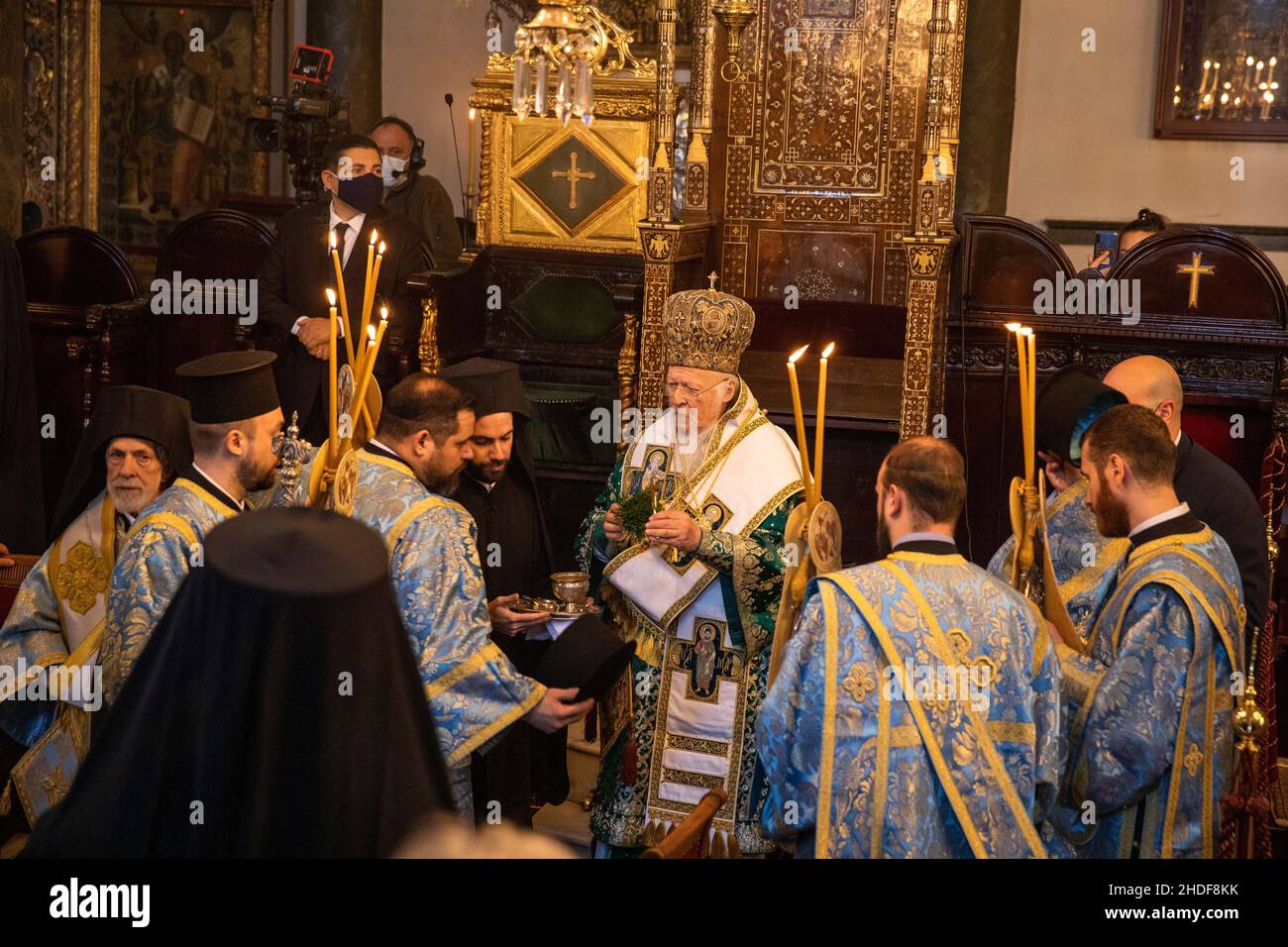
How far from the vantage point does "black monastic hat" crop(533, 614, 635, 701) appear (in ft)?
12.4

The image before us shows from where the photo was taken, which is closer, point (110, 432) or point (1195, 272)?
point (110, 432)

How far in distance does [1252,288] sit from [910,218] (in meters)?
2.03

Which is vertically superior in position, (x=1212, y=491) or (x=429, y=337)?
(x=429, y=337)

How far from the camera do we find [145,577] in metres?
3.40

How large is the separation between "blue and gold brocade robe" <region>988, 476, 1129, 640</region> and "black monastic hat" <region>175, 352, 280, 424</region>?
6.13 feet

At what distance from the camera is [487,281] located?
8.56m

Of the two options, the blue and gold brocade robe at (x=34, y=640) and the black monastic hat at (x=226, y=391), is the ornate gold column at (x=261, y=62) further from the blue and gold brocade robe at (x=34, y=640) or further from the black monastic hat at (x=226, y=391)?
the black monastic hat at (x=226, y=391)

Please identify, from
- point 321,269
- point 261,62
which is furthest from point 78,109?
point 321,269

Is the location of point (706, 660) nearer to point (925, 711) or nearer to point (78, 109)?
point (925, 711)

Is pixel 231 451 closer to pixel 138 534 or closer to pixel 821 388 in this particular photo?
pixel 138 534

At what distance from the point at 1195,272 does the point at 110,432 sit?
5499mm

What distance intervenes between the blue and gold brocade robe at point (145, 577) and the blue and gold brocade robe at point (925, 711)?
1.42 m

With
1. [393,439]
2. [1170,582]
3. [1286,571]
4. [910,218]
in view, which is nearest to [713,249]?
[910,218]

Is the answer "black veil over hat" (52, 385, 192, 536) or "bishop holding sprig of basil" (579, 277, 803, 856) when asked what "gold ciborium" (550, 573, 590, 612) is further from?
"black veil over hat" (52, 385, 192, 536)
